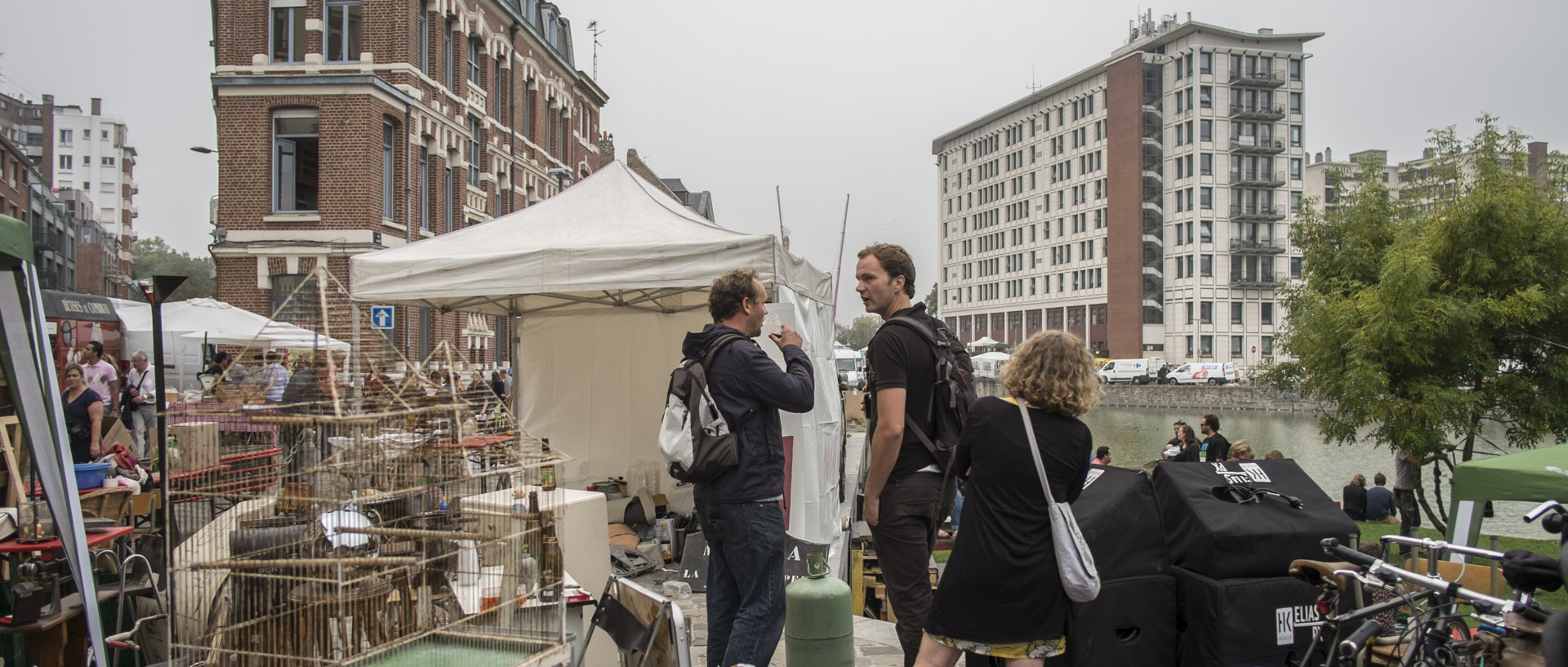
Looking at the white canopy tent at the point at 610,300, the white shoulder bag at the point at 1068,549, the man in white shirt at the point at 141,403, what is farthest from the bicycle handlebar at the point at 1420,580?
the man in white shirt at the point at 141,403

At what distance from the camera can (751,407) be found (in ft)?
13.9

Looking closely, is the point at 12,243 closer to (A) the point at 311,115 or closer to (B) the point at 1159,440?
(A) the point at 311,115

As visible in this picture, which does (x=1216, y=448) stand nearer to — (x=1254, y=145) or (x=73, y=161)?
(x=1254, y=145)

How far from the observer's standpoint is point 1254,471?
4.95 metres

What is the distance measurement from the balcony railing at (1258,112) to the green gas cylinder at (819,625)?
258 feet

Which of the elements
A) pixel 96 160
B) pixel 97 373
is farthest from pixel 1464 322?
pixel 96 160

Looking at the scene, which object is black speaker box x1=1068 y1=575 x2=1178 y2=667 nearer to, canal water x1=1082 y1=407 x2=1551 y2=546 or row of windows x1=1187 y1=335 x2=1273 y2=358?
canal water x1=1082 y1=407 x2=1551 y2=546

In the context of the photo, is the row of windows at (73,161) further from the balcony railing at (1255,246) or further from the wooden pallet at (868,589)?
the wooden pallet at (868,589)

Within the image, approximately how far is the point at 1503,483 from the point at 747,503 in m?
4.91

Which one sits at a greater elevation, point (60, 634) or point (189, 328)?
point (189, 328)

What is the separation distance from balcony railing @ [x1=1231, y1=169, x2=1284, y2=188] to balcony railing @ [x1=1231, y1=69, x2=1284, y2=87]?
6.68 metres

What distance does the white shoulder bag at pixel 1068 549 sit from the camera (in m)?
3.37

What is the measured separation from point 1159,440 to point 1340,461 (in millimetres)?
8637

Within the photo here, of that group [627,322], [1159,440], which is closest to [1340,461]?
[1159,440]
